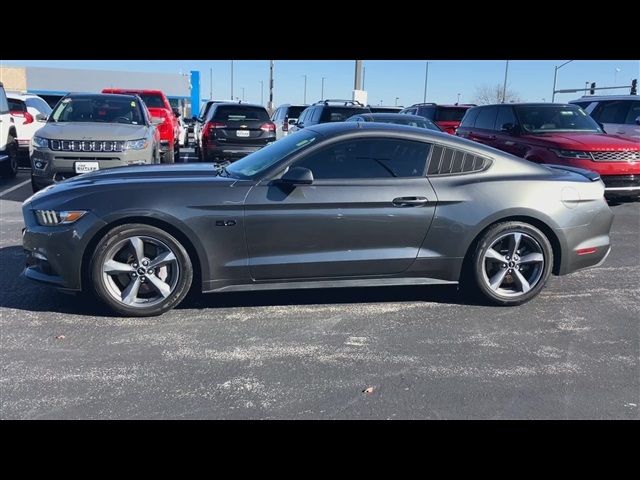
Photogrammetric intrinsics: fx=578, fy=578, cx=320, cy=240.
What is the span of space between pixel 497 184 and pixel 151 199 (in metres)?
2.85

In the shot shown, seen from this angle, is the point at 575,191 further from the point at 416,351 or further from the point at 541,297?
the point at 416,351

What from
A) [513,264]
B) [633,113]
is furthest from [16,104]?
[633,113]

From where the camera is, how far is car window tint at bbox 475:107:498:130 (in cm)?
1102

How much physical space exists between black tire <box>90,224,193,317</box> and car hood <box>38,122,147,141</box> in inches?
177

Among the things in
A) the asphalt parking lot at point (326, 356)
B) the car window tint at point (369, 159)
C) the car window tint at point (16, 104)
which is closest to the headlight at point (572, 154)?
the asphalt parking lot at point (326, 356)

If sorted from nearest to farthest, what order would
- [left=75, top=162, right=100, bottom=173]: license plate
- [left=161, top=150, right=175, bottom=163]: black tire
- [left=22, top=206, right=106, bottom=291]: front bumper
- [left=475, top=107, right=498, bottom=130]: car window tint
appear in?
1. [left=22, top=206, right=106, bottom=291]: front bumper
2. [left=75, top=162, right=100, bottom=173]: license plate
3. [left=475, top=107, right=498, bottom=130]: car window tint
4. [left=161, top=150, right=175, bottom=163]: black tire

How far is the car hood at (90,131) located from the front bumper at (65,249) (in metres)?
4.29

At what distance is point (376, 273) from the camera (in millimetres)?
4746

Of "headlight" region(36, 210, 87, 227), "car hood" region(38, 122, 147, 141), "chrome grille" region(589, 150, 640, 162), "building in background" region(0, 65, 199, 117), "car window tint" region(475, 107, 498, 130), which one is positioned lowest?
"headlight" region(36, 210, 87, 227)

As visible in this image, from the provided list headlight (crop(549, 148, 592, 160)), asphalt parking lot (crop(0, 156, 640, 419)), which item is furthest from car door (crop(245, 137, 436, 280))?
headlight (crop(549, 148, 592, 160))

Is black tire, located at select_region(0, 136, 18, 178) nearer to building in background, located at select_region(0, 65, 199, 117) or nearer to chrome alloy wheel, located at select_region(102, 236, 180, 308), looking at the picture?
chrome alloy wheel, located at select_region(102, 236, 180, 308)

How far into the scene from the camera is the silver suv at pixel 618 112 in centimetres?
1199

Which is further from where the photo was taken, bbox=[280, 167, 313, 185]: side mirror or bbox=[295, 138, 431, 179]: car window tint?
bbox=[295, 138, 431, 179]: car window tint

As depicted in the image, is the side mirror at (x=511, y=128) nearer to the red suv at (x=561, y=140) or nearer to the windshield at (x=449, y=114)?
the red suv at (x=561, y=140)
